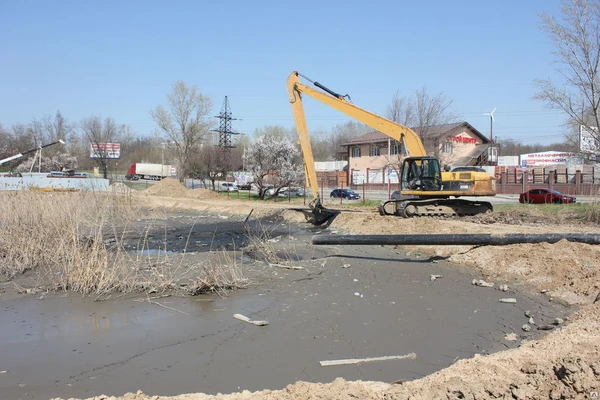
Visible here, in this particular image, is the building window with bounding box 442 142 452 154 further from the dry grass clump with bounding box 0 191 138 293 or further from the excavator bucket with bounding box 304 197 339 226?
the dry grass clump with bounding box 0 191 138 293

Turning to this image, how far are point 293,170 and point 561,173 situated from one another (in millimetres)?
25161

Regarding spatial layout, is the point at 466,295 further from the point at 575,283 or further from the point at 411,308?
the point at 575,283

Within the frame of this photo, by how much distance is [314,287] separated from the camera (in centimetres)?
989

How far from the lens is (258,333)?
7188mm

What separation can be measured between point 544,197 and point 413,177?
17.4 meters

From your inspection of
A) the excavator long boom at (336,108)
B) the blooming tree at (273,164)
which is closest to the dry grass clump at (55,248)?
the excavator long boom at (336,108)

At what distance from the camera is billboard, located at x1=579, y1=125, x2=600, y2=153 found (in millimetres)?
20312

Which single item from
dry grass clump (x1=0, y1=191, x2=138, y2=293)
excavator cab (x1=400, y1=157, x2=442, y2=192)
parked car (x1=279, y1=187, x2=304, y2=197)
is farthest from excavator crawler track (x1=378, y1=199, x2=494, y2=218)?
parked car (x1=279, y1=187, x2=304, y2=197)

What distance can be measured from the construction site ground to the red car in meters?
20.8

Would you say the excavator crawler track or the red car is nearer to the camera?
the excavator crawler track

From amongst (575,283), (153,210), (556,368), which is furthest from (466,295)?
(153,210)

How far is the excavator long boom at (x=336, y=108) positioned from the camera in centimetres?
Result: 1895

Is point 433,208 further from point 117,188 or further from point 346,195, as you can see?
point 346,195

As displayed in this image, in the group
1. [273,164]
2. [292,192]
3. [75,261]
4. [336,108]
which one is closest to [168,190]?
[273,164]
